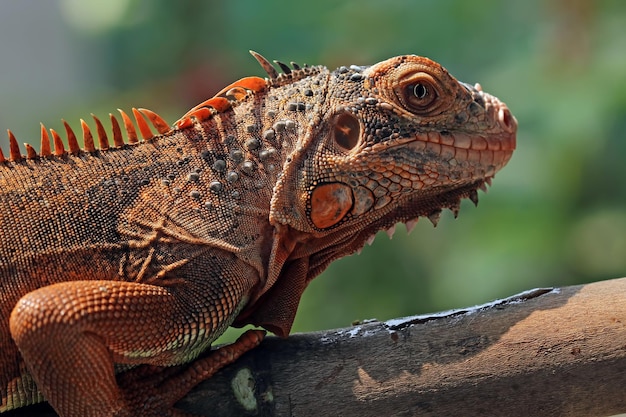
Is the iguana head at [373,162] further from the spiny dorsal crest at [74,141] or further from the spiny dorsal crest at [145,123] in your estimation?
the spiny dorsal crest at [74,141]

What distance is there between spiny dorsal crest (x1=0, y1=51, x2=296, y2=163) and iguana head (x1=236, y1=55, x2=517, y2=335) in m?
0.30

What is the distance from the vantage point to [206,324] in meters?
2.85

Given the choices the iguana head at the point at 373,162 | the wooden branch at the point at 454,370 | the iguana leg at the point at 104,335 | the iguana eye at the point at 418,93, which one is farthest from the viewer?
the iguana eye at the point at 418,93

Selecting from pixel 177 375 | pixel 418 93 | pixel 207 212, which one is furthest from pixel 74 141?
pixel 418 93

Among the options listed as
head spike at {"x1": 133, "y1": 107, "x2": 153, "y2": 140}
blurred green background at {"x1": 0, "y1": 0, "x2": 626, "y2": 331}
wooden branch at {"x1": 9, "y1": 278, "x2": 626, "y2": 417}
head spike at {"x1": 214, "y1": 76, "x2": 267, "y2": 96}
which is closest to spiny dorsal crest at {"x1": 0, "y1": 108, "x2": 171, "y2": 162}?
head spike at {"x1": 133, "y1": 107, "x2": 153, "y2": 140}

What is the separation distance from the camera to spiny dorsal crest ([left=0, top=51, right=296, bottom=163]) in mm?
3137

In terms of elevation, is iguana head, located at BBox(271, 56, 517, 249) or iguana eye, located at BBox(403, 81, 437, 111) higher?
iguana eye, located at BBox(403, 81, 437, 111)

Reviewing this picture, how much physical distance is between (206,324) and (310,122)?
959 mm


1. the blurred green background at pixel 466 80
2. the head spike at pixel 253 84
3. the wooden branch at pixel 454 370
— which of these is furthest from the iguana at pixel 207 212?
the blurred green background at pixel 466 80

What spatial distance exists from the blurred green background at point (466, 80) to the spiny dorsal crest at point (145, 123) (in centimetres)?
439

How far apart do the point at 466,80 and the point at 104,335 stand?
682 cm

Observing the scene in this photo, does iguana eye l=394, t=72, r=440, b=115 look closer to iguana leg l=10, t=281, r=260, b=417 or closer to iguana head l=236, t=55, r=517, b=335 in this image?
iguana head l=236, t=55, r=517, b=335

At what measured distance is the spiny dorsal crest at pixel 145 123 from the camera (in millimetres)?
3137

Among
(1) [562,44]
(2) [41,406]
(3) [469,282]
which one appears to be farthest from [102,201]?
(1) [562,44]
